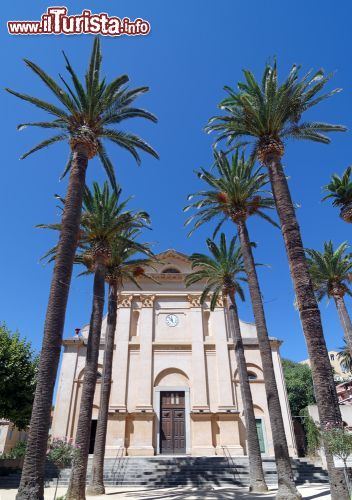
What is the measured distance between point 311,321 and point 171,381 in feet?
61.9

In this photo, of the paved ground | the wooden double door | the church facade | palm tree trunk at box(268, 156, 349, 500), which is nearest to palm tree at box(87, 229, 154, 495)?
the paved ground

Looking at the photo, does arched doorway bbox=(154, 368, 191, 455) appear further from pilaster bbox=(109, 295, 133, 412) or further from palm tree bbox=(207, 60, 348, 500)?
palm tree bbox=(207, 60, 348, 500)

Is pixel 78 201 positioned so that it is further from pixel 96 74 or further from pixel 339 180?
pixel 339 180

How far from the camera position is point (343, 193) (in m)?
21.1

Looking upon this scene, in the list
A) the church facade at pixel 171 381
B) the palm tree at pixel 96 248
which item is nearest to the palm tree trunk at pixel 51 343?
the palm tree at pixel 96 248

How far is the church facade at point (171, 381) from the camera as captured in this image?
2425 centimetres

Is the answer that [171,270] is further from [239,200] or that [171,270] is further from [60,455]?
[60,455]

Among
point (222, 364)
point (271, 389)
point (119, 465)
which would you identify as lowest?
point (119, 465)

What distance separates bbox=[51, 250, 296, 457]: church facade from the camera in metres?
24.2

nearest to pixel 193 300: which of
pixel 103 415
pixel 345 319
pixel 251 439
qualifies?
pixel 345 319

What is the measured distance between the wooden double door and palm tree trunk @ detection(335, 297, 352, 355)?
12.0 meters

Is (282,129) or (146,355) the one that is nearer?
(282,129)

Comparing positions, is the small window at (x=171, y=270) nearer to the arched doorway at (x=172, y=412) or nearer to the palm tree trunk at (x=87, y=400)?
the arched doorway at (x=172, y=412)

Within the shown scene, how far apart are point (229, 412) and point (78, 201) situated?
1947 cm
